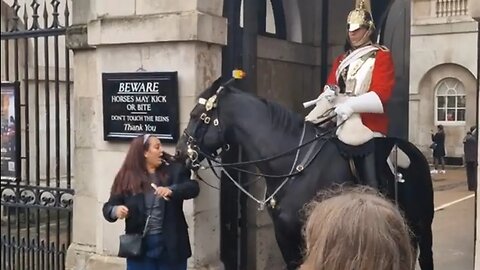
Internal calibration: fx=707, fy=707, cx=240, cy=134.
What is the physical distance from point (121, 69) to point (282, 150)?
2.07 metres

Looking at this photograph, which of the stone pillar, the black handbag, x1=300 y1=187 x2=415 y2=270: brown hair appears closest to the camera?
x1=300 y1=187 x2=415 y2=270: brown hair

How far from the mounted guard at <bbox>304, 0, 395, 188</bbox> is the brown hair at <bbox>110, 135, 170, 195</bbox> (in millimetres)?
1193

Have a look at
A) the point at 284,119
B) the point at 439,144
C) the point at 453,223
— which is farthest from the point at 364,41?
the point at 453,223

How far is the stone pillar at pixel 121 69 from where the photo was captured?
19.3ft

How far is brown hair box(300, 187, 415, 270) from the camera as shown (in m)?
1.76

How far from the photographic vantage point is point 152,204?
4961mm

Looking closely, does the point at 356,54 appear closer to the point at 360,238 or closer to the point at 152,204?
the point at 152,204

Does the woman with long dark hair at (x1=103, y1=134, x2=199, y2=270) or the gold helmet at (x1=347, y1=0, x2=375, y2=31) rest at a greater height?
the gold helmet at (x1=347, y1=0, x2=375, y2=31)

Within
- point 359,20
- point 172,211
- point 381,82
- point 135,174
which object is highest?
point 359,20

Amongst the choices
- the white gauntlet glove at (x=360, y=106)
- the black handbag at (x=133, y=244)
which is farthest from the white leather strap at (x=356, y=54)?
A: the black handbag at (x=133, y=244)

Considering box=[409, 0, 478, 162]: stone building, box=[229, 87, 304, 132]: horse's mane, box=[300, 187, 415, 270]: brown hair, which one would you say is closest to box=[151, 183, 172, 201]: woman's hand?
box=[229, 87, 304, 132]: horse's mane

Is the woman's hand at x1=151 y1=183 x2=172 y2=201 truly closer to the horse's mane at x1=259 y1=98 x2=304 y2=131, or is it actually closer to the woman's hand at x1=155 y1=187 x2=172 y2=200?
the woman's hand at x1=155 y1=187 x2=172 y2=200

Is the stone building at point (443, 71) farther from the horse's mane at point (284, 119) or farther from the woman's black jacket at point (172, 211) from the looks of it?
the woman's black jacket at point (172, 211)

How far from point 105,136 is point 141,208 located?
154 centimetres
